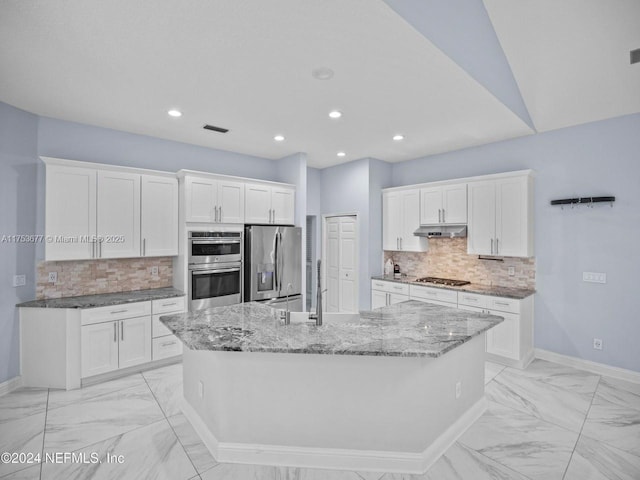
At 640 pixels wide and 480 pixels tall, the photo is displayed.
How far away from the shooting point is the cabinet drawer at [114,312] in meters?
3.44

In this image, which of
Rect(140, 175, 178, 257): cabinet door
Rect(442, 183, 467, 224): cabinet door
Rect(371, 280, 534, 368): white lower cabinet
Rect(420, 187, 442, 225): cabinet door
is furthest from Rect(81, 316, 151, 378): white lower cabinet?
Rect(442, 183, 467, 224): cabinet door

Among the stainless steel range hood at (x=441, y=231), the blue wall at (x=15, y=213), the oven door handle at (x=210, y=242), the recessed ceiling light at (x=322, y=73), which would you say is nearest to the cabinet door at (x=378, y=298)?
the stainless steel range hood at (x=441, y=231)

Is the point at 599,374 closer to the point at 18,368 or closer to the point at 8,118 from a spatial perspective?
the point at 18,368

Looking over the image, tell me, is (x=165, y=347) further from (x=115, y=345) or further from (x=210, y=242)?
(x=210, y=242)

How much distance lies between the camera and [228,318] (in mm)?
2721

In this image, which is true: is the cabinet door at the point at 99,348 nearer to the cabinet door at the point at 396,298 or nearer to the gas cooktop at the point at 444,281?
the cabinet door at the point at 396,298

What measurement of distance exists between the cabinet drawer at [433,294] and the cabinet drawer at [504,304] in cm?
46

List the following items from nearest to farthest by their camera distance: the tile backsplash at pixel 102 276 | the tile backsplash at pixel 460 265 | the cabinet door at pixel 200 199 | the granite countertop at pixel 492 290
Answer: the tile backsplash at pixel 102 276
the granite countertop at pixel 492 290
the cabinet door at pixel 200 199
the tile backsplash at pixel 460 265

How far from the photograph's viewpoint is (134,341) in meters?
3.74

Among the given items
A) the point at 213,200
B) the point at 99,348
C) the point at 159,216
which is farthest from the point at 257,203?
the point at 99,348

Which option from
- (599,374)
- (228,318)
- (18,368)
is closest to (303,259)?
(228,318)

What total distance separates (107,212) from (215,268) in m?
1.44

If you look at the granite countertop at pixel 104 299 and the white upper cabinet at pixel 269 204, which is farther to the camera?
the white upper cabinet at pixel 269 204

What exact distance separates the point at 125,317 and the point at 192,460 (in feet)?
6.66
